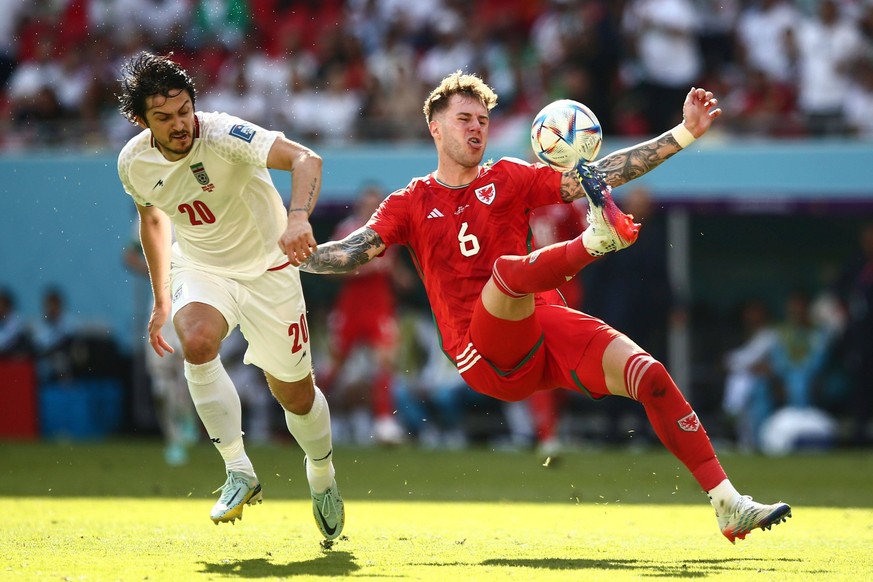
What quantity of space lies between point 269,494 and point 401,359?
18.0 feet

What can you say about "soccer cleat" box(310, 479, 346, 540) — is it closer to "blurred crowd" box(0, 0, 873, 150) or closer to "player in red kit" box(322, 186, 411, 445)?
"player in red kit" box(322, 186, 411, 445)

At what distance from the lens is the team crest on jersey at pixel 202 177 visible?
280 inches

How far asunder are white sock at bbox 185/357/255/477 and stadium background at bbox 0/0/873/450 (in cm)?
779

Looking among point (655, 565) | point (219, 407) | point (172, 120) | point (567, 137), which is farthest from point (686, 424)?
point (172, 120)

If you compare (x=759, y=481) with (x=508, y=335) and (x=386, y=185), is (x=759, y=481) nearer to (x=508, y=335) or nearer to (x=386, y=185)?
(x=508, y=335)

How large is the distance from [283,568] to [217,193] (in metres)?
2.15

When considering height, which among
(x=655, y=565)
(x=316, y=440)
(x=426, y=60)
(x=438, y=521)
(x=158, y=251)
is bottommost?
(x=655, y=565)

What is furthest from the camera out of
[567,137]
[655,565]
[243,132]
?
[243,132]

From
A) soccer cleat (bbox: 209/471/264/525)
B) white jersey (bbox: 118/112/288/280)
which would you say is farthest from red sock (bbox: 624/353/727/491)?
white jersey (bbox: 118/112/288/280)

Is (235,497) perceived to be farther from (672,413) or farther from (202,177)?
(672,413)

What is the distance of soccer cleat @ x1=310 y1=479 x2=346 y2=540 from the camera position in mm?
7176

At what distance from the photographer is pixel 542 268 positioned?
252 inches

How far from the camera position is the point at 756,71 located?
15586 millimetres

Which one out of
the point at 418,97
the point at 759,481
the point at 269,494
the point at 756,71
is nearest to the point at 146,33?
the point at 418,97
